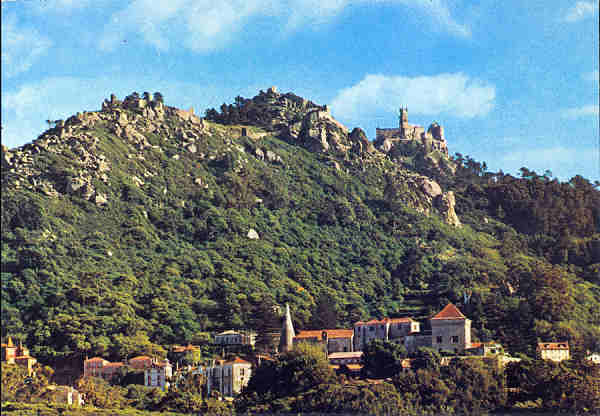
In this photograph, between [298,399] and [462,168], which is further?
[462,168]

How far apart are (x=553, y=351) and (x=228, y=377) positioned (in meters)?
15.2

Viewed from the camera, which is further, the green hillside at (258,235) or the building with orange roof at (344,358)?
the green hillside at (258,235)

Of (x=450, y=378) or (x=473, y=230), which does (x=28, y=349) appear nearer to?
(x=450, y=378)

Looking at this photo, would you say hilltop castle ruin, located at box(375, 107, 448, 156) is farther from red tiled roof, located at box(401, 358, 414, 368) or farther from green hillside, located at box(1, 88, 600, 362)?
red tiled roof, located at box(401, 358, 414, 368)

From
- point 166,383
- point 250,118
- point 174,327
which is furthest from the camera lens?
point 250,118

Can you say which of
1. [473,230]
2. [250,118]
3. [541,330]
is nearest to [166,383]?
[541,330]

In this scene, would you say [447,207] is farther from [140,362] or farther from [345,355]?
[140,362]

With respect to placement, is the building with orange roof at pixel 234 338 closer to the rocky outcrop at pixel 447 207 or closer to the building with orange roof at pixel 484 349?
the building with orange roof at pixel 484 349

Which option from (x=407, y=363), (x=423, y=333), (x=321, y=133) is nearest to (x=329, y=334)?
(x=423, y=333)

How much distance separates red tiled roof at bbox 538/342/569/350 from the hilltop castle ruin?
3718 cm

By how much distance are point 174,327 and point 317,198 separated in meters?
22.8

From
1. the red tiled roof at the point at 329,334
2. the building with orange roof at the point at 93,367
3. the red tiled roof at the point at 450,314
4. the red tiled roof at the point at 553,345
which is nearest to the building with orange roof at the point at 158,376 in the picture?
the building with orange roof at the point at 93,367

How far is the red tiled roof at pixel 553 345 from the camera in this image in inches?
1795

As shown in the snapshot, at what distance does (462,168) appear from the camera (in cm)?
8619
